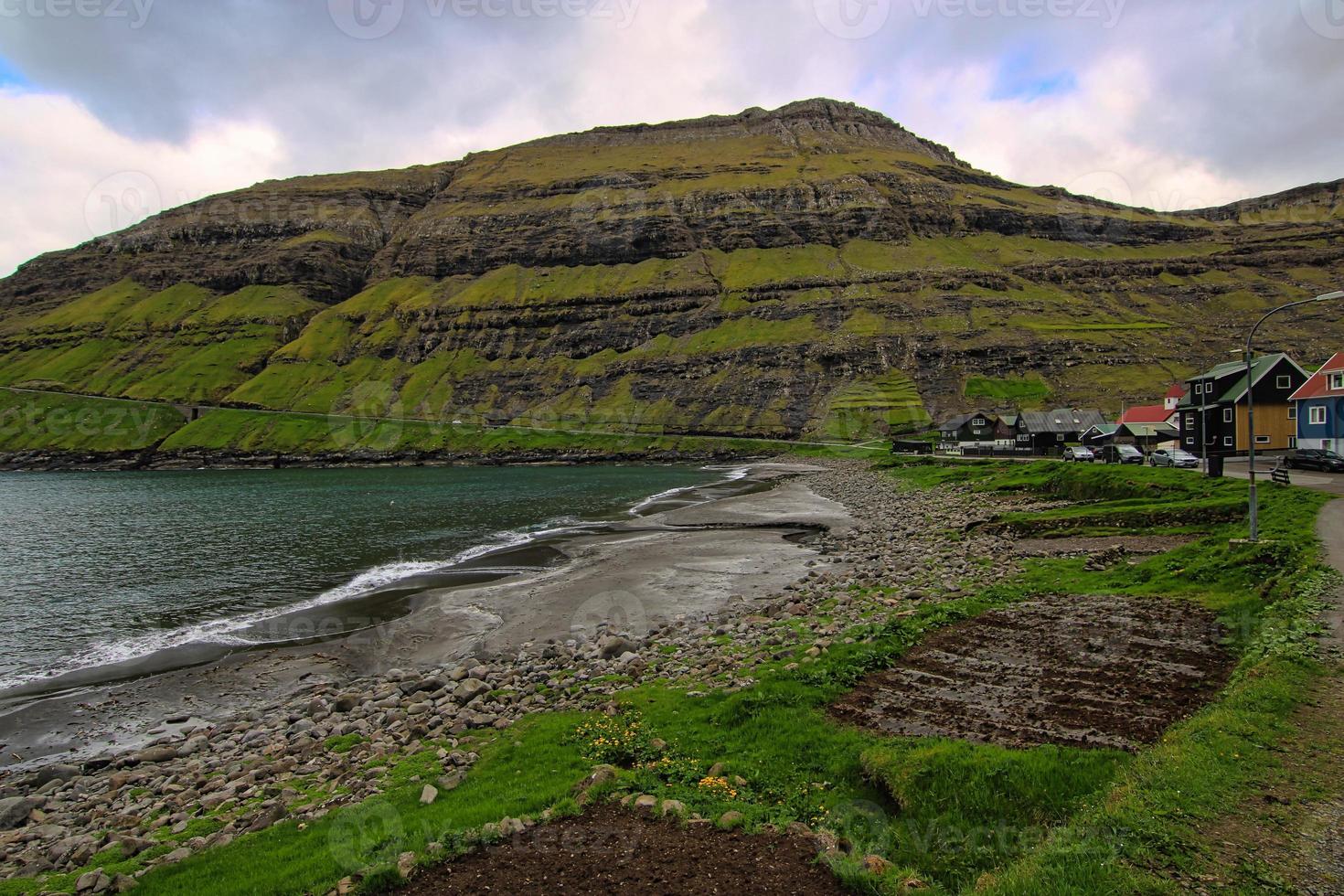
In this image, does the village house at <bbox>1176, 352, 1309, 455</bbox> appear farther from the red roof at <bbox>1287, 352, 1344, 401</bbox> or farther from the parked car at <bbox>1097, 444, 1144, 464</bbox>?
the parked car at <bbox>1097, 444, 1144, 464</bbox>

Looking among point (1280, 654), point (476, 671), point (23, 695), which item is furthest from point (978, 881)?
point (23, 695)

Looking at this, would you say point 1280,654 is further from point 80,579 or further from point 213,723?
point 80,579

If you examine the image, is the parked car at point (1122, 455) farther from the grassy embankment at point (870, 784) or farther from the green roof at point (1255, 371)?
the grassy embankment at point (870, 784)

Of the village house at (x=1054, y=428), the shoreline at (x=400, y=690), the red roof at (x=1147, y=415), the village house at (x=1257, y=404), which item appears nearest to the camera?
the shoreline at (x=400, y=690)

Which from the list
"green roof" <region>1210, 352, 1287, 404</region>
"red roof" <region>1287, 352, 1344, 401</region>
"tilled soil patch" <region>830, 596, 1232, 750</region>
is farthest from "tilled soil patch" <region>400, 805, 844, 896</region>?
"green roof" <region>1210, 352, 1287, 404</region>

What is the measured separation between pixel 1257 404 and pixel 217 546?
102m

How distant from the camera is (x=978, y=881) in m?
8.83

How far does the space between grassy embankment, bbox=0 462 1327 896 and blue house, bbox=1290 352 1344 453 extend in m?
54.6

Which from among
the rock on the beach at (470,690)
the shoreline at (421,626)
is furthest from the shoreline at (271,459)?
the rock on the beach at (470,690)

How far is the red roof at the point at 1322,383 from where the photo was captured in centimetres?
5781

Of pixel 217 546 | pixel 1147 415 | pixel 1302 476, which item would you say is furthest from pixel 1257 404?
pixel 217 546

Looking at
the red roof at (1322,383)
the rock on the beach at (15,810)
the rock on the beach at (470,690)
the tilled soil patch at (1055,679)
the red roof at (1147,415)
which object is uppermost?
the red roof at (1322,383)

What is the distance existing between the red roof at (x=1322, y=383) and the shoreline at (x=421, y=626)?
149ft

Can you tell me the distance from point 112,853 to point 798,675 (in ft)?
49.2
